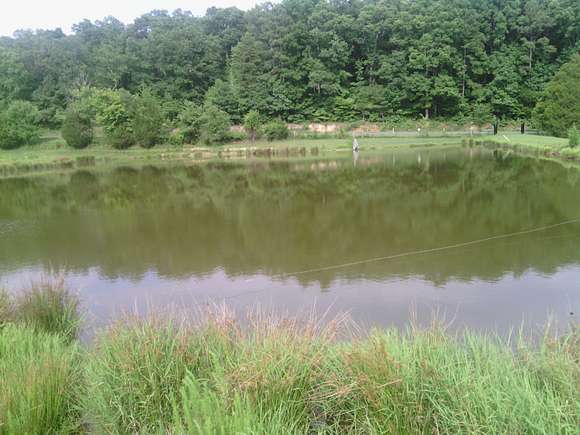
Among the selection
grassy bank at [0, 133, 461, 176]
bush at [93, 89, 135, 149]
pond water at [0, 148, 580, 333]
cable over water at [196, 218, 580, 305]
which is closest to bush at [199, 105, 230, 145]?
grassy bank at [0, 133, 461, 176]

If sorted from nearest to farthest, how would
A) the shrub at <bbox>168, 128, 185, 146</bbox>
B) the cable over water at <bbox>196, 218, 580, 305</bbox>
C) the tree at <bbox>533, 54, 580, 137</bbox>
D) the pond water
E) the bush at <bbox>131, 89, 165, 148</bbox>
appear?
1. the pond water
2. the cable over water at <bbox>196, 218, 580, 305</bbox>
3. the tree at <bbox>533, 54, 580, 137</bbox>
4. the bush at <bbox>131, 89, 165, 148</bbox>
5. the shrub at <bbox>168, 128, 185, 146</bbox>

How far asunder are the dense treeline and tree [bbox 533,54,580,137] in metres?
13.1

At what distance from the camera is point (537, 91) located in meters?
49.7

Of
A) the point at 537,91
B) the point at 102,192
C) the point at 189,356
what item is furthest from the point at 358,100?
the point at 189,356

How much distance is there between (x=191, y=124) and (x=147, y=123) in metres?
3.91

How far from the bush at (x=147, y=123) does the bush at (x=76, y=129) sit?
4.11 meters

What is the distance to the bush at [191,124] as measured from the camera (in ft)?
142

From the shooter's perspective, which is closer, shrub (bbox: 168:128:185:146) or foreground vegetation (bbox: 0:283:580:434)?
foreground vegetation (bbox: 0:283:580:434)

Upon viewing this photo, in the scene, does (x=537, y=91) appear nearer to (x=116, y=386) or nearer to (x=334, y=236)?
(x=334, y=236)

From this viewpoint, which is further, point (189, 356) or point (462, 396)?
point (189, 356)

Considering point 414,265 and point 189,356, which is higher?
point 189,356

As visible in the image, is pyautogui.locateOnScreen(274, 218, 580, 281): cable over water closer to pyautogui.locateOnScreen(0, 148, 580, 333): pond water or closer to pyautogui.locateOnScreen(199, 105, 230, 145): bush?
pyautogui.locateOnScreen(0, 148, 580, 333): pond water

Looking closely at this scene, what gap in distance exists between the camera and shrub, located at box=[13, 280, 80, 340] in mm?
5781

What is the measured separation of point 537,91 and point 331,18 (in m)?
23.6
